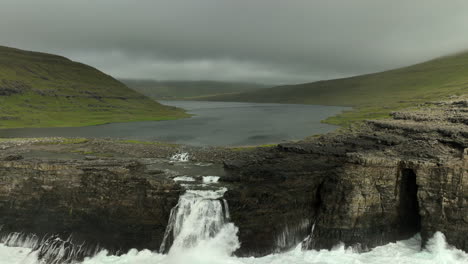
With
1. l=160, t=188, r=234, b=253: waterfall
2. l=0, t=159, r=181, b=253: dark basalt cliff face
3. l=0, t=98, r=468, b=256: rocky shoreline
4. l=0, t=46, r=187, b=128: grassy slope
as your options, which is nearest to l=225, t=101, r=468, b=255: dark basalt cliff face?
l=0, t=98, r=468, b=256: rocky shoreline

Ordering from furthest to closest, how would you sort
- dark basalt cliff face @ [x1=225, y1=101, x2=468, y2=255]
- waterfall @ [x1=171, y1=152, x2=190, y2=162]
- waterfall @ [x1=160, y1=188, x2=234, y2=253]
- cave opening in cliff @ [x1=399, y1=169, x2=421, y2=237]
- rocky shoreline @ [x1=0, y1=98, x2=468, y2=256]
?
waterfall @ [x1=171, y1=152, x2=190, y2=162], cave opening in cliff @ [x1=399, y1=169, x2=421, y2=237], dark basalt cliff face @ [x1=225, y1=101, x2=468, y2=255], rocky shoreline @ [x1=0, y1=98, x2=468, y2=256], waterfall @ [x1=160, y1=188, x2=234, y2=253]

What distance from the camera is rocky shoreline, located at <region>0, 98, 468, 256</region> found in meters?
29.2

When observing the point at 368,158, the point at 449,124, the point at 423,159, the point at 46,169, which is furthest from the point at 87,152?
the point at 449,124

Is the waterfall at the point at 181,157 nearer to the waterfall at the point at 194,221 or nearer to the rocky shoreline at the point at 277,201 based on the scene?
the rocky shoreline at the point at 277,201

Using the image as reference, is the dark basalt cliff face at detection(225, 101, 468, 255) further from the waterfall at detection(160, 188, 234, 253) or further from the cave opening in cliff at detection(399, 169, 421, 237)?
the waterfall at detection(160, 188, 234, 253)

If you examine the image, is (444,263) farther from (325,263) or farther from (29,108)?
(29,108)

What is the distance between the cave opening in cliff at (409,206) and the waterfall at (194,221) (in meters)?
21.4

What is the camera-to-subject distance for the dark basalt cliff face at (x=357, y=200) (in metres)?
29.3

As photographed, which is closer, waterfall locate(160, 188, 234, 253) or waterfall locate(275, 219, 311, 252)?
waterfall locate(160, 188, 234, 253)

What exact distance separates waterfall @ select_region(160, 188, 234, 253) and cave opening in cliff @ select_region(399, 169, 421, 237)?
21355 mm

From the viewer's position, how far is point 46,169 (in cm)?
3127

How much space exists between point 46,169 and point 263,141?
172 feet

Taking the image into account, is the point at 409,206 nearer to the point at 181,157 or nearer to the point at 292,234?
the point at 292,234

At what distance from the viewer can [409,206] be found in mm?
32094
